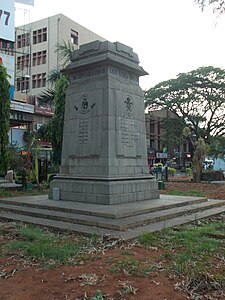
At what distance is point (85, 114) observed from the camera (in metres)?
10.3

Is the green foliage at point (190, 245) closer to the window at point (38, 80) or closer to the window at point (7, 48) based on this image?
the window at point (7, 48)

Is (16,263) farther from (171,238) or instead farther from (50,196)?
(50,196)

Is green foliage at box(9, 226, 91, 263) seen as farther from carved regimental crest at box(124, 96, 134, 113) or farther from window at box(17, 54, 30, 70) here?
window at box(17, 54, 30, 70)

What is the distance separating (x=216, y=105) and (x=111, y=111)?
3230 cm

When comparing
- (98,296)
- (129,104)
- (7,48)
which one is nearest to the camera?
(98,296)

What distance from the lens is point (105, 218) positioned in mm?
7379

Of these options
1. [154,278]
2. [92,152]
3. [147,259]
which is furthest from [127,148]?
[154,278]

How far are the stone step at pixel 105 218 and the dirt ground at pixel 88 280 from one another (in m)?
1.77

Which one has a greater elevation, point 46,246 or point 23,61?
point 23,61

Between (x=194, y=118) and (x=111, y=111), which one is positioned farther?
(x=194, y=118)

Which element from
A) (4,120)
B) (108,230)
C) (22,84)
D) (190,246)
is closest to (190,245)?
(190,246)

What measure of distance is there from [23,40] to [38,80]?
5.82m

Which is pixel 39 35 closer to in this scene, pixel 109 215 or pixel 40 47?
pixel 40 47

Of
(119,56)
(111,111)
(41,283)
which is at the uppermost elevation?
(119,56)
